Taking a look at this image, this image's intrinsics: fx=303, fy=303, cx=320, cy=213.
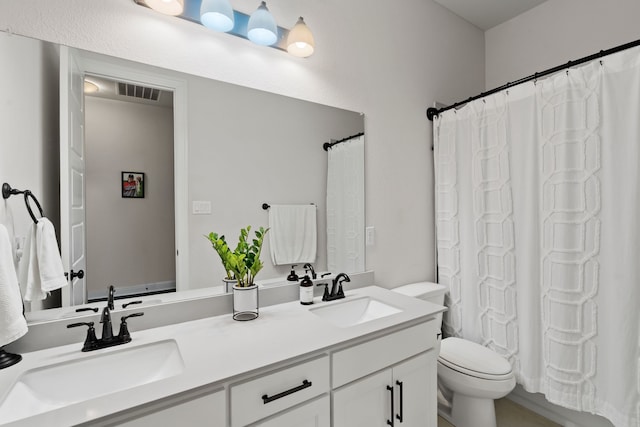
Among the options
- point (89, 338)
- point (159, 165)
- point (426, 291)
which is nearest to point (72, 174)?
point (159, 165)

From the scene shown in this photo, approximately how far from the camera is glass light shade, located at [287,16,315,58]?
1.52m

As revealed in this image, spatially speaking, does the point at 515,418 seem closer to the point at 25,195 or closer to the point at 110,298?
the point at 110,298

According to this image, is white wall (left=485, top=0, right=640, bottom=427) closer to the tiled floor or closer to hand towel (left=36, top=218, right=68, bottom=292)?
the tiled floor

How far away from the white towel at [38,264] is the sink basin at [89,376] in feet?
0.91

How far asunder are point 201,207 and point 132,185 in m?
0.29

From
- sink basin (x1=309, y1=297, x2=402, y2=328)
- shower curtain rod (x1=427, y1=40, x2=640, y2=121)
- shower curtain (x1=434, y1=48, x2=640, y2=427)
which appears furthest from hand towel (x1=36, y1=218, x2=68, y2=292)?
shower curtain rod (x1=427, y1=40, x2=640, y2=121)

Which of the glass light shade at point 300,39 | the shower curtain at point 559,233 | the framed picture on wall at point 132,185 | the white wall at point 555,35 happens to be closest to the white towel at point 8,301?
the framed picture on wall at point 132,185

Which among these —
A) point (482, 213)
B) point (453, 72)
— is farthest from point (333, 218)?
point (453, 72)

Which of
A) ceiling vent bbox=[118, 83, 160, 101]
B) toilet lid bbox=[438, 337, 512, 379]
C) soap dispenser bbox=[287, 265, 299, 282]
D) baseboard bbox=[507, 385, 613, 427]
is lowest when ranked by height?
baseboard bbox=[507, 385, 613, 427]

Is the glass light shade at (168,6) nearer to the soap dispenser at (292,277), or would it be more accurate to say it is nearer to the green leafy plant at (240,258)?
the green leafy plant at (240,258)

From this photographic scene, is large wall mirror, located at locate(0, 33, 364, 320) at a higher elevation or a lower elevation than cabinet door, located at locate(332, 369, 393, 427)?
higher

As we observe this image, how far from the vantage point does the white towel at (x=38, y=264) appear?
3.39 ft

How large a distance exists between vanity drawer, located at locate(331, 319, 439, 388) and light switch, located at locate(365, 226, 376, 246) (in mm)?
635

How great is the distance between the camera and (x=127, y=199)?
1268 mm
